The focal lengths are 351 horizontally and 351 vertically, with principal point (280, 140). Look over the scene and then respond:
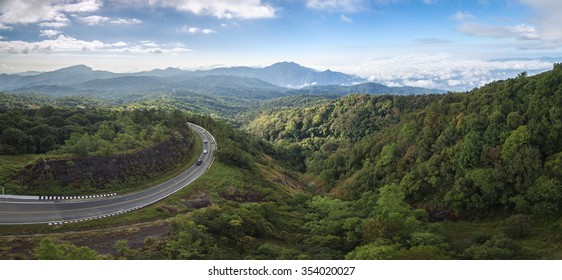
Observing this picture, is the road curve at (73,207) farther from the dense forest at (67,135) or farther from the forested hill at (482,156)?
the forested hill at (482,156)

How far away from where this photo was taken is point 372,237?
20281 millimetres

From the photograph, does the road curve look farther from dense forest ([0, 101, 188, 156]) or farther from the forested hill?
the forested hill

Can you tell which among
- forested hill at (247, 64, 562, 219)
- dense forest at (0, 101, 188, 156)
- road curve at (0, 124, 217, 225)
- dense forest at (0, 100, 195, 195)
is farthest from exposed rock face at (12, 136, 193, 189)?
forested hill at (247, 64, 562, 219)

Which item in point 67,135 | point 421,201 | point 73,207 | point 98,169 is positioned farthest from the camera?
point 67,135

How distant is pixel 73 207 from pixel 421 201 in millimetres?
33456

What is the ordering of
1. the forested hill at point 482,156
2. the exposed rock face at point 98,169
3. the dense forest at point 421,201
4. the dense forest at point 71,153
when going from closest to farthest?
the dense forest at point 421,201, the forested hill at point 482,156, the dense forest at point 71,153, the exposed rock face at point 98,169

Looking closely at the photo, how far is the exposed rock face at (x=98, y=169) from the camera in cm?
3198

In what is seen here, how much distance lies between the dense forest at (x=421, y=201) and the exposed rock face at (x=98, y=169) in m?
5.11

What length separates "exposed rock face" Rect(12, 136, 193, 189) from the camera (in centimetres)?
3198

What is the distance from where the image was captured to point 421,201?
3756cm

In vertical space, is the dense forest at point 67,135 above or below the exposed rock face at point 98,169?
above

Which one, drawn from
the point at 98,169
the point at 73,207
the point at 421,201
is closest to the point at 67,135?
the point at 98,169

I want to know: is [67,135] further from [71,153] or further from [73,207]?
[73,207]

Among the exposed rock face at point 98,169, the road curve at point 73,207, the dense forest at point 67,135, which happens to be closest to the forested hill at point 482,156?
the road curve at point 73,207
